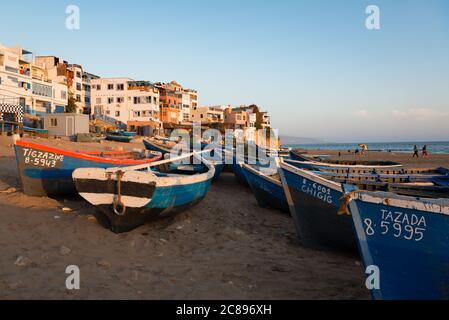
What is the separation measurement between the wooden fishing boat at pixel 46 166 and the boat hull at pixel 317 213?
261 inches

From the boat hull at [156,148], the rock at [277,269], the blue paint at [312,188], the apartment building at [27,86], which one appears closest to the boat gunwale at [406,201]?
the blue paint at [312,188]

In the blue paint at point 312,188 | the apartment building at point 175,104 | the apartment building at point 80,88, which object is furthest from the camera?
the apartment building at point 175,104

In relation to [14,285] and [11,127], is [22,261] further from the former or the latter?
[11,127]

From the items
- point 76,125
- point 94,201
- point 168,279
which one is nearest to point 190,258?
point 168,279

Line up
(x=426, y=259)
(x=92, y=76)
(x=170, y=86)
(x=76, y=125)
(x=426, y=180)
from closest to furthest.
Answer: (x=426, y=259), (x=426, y=180), (x=76, y=125), (x=92, y=76), (x=170, y=86)

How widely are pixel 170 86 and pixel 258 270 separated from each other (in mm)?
72010

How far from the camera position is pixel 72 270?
20.1 feet

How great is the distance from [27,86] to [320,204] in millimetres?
44515

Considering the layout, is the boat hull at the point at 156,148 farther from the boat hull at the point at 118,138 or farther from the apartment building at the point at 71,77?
the apartment building at the point at 71,77

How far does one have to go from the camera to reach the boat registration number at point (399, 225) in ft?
14.5

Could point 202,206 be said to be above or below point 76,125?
below

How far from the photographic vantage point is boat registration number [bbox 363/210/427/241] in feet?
14.5
